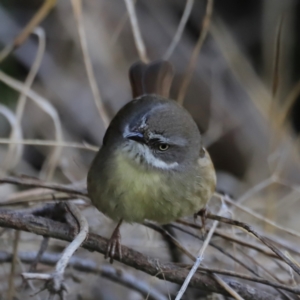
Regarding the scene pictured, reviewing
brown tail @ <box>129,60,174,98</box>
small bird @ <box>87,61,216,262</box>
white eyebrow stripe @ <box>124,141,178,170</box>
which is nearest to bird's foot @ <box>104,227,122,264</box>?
small bird @ <box>87,61,216,262</box>

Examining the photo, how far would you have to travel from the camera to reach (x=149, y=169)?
7.03 ft

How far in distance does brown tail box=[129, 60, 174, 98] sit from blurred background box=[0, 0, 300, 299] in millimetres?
979

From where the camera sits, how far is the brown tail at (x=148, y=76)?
2807 mm

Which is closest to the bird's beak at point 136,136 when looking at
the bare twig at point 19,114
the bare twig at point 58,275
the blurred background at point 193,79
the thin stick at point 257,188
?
the bare twig at point 58,275

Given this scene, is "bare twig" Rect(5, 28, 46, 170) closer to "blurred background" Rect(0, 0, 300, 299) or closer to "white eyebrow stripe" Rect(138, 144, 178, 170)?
"blurred background" Rect(0, 0, 300, 299)

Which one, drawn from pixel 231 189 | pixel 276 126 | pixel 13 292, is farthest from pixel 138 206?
pixel 231 189

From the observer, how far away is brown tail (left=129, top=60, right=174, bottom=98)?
9.21 ft

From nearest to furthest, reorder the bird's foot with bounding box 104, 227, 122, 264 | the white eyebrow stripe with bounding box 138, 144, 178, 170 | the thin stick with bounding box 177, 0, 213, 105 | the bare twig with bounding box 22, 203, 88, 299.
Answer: the bare twig with bounding box 22, 203, 88, 299, the bird's foot with bounding box 104, 227, 122, 264, the white eyebrow stripe with bounding box 138, 144, 178, 170, the thin stick with bounding box 177, 0, 213, 105

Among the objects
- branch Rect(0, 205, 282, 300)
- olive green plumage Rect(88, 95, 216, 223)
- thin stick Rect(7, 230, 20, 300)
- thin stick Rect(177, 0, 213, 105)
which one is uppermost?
thin stick Rect(177, 0, 213, 105)

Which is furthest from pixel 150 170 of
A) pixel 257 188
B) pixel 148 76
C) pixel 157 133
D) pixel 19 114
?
pixel 19 114

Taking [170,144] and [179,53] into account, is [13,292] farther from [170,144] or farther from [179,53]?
[179,53]

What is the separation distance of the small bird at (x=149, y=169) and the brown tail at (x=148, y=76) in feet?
1.56

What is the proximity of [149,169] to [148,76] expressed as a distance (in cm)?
79

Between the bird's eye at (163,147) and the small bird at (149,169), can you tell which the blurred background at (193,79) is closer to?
the small bird at (149,169)
